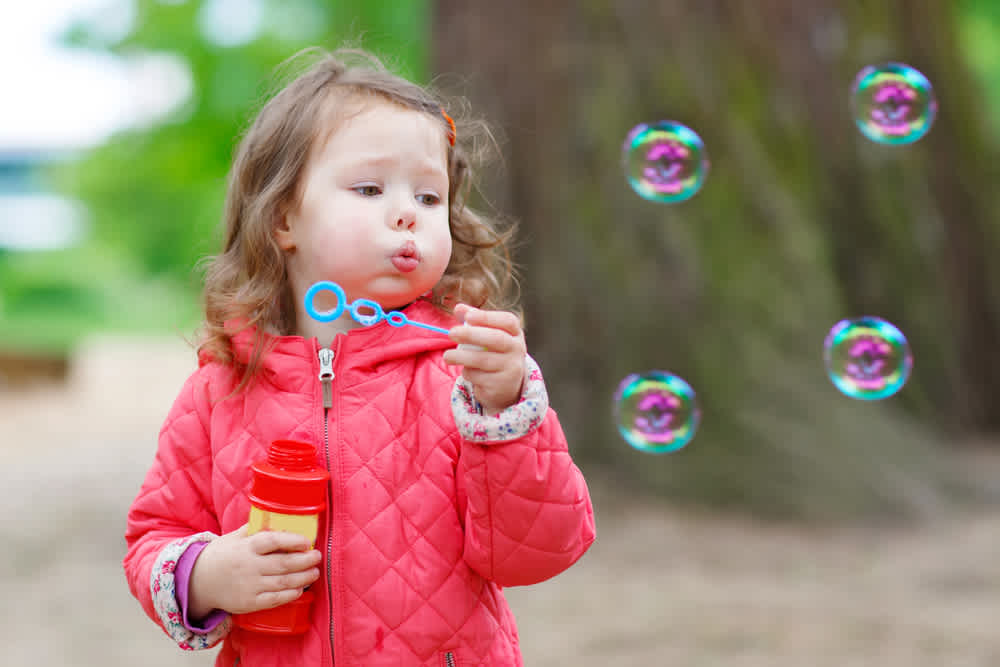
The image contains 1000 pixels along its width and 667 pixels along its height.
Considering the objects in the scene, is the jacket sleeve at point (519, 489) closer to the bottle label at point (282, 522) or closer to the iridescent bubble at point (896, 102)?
the bottle label at point (282, 522)

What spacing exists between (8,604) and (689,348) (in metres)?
2.98

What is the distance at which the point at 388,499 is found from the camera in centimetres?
144

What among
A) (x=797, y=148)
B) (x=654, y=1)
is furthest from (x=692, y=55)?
(x=797, y=148)

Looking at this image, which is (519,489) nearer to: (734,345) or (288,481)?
(288,481)

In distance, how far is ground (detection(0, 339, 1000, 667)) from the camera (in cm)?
369

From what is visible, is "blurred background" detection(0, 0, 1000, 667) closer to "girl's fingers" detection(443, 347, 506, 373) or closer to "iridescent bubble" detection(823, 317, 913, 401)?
"iridescent bubble" detection(823, 317, 913, 401)

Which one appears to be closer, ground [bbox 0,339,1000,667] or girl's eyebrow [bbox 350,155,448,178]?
girl's eyebrow [bbox 350,155,448,178]

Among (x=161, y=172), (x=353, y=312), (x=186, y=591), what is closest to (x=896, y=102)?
(x=353, y=312)

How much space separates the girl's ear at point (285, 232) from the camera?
1.58m

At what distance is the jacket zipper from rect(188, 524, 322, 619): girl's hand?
0.03 m

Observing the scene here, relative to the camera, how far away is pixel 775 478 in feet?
16.0

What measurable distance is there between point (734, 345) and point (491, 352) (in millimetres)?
3751

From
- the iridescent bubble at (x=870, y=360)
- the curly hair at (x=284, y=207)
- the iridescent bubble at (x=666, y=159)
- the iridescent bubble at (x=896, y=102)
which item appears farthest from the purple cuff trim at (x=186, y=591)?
the iridescent bubble at (x=896, y=102)

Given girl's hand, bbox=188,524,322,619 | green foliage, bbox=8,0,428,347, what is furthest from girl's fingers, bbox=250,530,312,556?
green foliage, bbox=8,0,428,347
